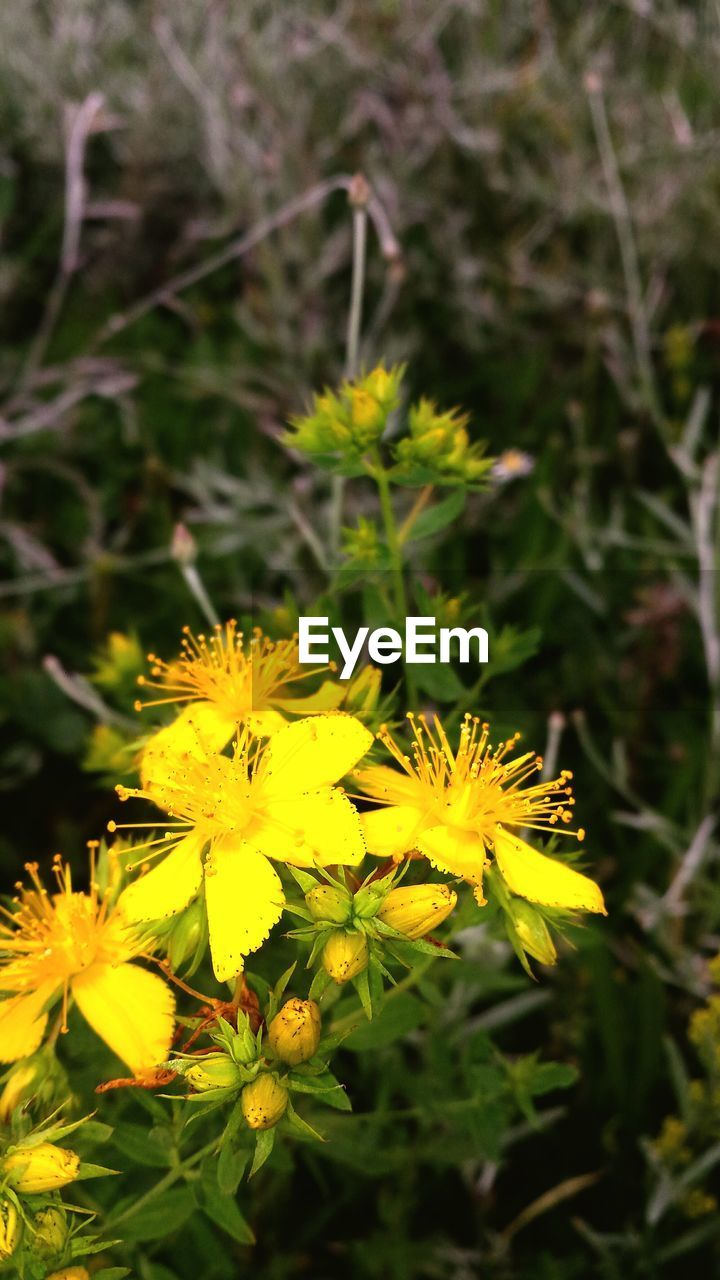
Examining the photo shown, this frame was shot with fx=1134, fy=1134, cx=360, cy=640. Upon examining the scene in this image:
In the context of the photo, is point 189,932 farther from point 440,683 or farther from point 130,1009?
point 440,683

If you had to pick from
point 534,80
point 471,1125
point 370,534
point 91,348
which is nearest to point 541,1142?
point 471,1125

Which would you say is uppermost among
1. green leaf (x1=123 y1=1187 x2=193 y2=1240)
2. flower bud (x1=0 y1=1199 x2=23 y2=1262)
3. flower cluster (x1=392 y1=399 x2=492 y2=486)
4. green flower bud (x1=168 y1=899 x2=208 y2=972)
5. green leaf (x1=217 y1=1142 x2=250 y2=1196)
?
flower cluster (x1=392 y1=399 x2=492 y2=486)

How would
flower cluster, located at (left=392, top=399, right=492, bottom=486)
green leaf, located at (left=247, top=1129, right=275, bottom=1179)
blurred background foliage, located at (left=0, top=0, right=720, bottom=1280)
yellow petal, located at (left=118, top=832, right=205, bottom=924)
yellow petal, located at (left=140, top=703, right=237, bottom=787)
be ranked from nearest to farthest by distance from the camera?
green leaf, located at (left=247, top=1129, right=275, bottom=1179) < yellow petal, located at (left=118, top=832, right=205, bottom=924) < yellow petal, located at (left=140, top=703, right=237, bottom=787) < flower cluster, located at (left=392, top=399, right=492, bottom=486) < blurred background foliage, located at (left=0, top=0, right=720, bottom=1280)

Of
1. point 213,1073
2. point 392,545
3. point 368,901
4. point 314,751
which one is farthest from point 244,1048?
point 392,545

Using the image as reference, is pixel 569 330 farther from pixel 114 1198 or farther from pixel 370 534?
pixel 114 1198

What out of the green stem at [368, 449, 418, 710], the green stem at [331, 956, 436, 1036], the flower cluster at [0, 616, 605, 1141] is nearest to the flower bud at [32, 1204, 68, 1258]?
the flower cluster at [0, 616, 605, 1141]

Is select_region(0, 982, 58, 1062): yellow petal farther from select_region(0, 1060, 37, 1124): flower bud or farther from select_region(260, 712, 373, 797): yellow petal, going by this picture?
select_region(260, 712, 373, 797): yellow petal

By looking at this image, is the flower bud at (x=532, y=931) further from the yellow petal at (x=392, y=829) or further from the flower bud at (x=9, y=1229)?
the flower bud at (x=9, y=1229)
